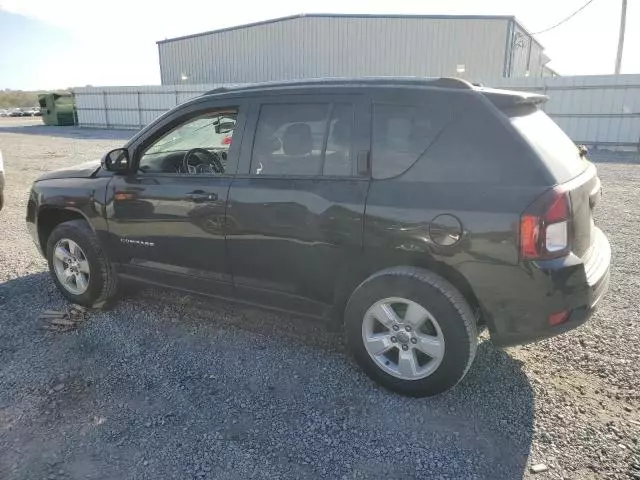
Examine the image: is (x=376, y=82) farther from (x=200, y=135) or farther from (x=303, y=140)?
(x=200, y=135)

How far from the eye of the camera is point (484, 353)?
358cm

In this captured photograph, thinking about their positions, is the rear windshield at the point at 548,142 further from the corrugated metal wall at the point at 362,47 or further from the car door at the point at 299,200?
the corrugated metal wall at the point at 362,47

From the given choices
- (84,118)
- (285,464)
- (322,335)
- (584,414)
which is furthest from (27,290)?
(84,118)

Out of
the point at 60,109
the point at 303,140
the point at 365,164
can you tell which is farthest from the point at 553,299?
the point at 60,109

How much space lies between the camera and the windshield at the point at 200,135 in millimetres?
3727

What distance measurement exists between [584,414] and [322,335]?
186cm

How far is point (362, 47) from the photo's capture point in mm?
25500

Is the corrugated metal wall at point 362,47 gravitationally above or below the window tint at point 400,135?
above

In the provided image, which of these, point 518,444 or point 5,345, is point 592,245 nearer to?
point 518,444

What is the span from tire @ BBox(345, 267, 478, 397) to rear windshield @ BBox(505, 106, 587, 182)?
89 cm

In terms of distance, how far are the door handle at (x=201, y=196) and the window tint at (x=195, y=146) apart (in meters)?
0.26

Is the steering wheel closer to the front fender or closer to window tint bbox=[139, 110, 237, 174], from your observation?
window tint bbox=[139, 110, 237, 174]

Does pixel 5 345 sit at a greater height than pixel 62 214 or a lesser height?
lesser

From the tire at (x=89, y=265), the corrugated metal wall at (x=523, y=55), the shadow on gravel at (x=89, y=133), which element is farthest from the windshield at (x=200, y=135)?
the corrugated metal wall at (x=523, y=55)
